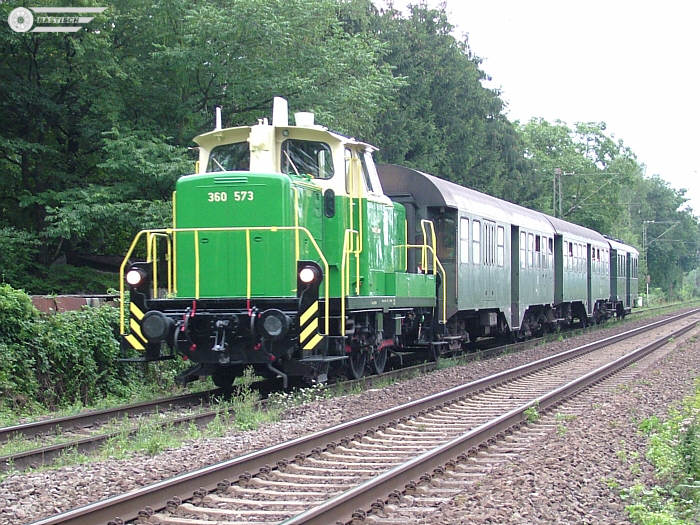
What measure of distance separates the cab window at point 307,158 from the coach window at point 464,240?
5112 mm

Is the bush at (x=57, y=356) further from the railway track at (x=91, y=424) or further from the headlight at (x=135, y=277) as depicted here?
the headlight at (x=135, y=277)

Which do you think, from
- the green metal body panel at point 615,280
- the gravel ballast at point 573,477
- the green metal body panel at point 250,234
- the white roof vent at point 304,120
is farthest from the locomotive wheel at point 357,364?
the green metal body panel at point 615,280

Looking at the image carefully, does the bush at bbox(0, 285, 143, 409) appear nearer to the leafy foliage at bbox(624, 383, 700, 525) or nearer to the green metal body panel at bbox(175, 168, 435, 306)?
the green metal body panel at bbox(175, 168, 435, 306)

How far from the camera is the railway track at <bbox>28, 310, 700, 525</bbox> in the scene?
5512 mm

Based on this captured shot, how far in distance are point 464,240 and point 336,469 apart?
9.66 m

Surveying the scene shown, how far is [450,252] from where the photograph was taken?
15.7 meters

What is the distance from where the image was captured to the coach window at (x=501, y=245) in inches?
738

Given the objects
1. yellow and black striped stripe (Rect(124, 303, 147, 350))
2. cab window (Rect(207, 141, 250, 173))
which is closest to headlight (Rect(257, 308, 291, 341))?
yellow and black striped stripe (Rect(124, 303, 147, 350))

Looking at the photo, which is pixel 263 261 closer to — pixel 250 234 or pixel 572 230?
pixel 250 234

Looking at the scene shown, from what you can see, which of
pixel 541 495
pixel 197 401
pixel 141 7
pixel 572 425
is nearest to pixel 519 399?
pixel 572 425

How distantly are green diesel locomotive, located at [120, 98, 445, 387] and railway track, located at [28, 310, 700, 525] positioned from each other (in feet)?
5.33

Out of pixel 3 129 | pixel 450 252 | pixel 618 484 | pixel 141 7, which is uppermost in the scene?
pixel 141 7

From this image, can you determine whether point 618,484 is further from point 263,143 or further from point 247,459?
point 263,143

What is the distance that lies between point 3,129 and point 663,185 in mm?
97643
